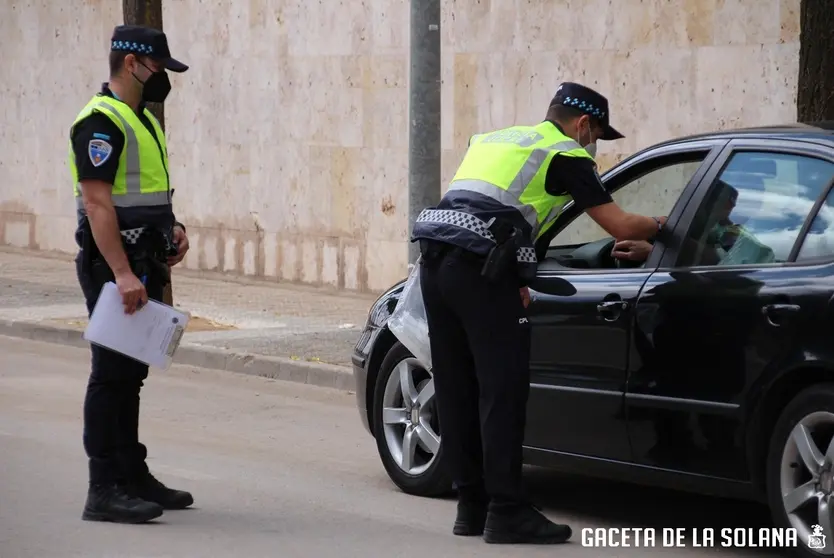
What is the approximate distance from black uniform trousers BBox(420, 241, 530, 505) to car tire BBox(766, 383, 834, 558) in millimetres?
984

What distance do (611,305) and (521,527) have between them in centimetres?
90

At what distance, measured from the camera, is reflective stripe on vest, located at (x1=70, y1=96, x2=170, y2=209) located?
21.1ft

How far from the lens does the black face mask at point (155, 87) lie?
21.7 ft

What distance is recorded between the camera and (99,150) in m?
6.37

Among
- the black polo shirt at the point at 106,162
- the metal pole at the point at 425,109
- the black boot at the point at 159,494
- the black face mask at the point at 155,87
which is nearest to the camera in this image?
the black polo shirt at the point at 106,162

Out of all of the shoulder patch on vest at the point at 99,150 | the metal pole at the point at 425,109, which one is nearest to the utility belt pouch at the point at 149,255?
the shoulder patch on vest at the point at 99,150

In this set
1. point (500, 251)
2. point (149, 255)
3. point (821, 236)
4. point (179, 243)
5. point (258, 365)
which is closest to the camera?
point (821, 236)

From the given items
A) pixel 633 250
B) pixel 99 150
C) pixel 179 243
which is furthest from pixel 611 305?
pixel 99 150

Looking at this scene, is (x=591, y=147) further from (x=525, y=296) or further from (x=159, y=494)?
(x=159, y=494)

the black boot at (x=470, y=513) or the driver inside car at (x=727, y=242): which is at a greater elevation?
the driver inside car at (x=727, y=242)

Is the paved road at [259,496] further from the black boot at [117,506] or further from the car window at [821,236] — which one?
the car window at [821,236]

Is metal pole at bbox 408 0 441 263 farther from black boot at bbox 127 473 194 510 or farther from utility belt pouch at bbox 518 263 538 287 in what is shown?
utility belt pouch at bbox 518 263 538 287

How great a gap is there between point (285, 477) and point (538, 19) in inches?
275

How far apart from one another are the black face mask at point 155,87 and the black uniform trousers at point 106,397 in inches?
27.8
